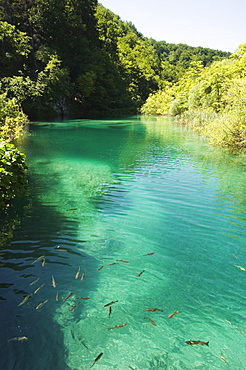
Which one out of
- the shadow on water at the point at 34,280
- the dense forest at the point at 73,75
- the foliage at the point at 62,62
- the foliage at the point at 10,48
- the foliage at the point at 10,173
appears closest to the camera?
the shadow on water at the point at 34,280

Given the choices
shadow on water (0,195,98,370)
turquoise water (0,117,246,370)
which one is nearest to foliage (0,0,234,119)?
turquoise water (0,117,246,370)

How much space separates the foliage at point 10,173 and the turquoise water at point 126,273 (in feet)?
1.68

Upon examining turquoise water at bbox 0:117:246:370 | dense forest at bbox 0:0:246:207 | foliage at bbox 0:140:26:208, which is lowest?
turquoise water at bbox 0:117:246:370

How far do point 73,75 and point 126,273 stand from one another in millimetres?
54204

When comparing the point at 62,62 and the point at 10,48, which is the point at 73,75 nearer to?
the point at 62,62

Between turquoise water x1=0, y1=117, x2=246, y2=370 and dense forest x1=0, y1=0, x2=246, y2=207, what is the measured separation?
93.4 inches

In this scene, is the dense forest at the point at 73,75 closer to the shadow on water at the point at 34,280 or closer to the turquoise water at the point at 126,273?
the shadow on water at the point at 34,280

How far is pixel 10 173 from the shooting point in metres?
6.79

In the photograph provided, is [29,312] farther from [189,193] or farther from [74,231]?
[189,193]

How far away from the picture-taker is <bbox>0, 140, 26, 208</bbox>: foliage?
6.69 meters

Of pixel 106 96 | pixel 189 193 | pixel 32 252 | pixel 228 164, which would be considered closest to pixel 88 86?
pixel 106 96

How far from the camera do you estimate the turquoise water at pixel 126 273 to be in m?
3.18

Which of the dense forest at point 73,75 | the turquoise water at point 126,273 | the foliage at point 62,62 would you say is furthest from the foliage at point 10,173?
the foliage at point 62,62

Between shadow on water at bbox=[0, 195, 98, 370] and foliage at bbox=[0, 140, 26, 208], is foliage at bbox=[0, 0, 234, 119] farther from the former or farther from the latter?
shadow on water at bbox=[0, 195, 98, 370]
